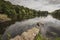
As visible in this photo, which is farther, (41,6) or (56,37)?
(41,6)

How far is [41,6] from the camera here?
3.60 meters

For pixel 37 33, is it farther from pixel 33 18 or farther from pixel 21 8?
pixel 21 8

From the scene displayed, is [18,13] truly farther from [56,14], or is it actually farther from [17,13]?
[56,14]

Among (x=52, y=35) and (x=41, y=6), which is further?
(x=41, y=6)

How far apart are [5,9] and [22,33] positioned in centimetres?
76

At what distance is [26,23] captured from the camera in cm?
351

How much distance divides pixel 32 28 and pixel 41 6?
0.64 m

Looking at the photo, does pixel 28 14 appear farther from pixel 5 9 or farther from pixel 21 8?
pixel 5 9

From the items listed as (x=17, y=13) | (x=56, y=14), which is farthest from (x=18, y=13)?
(x=56, y=14)

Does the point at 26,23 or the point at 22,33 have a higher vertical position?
the point at 26,23

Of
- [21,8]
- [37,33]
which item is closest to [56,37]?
[37,33]

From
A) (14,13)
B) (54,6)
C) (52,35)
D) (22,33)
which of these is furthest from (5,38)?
(54,6)

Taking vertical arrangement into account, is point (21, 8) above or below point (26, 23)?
above

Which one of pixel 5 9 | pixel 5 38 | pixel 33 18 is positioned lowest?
pixel 5 38
